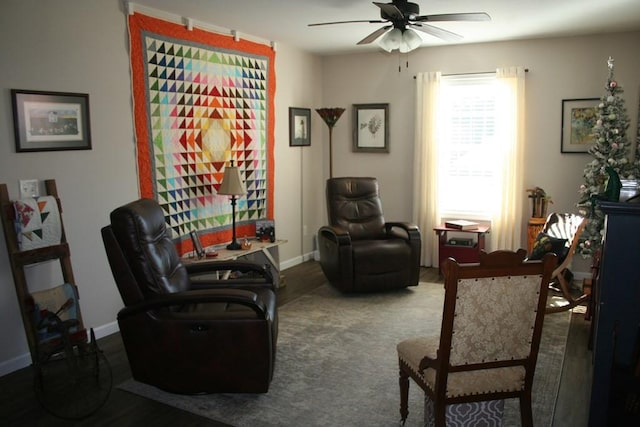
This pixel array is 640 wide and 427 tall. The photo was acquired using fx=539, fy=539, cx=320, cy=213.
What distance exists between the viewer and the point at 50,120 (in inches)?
139

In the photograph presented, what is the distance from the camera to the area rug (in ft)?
9.42

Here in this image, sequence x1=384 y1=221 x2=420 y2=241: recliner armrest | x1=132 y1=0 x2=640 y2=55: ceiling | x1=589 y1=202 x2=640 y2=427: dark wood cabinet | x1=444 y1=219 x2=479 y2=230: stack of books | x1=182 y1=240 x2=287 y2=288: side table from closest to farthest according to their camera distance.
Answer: x1=589 y1=202 x2=640 y2=427: dark wood cabinet < x1=132 y1=0 x2=640 y2=55: ceiling < x1=182 y1=240 x2=287 y2=288: side table < x1=384 y1=221 x2=420 y2=241: recliner armrest < x1=444 y1=219 x2=479 y2=230: stack of books

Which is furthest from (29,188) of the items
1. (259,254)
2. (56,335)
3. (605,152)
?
(605,152)

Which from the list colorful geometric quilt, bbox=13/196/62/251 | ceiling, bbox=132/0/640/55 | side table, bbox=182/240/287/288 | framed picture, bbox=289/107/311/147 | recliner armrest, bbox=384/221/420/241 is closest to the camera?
colorful geometric quilt, bbox=13/196/62/251

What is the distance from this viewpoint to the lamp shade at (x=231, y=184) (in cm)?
478

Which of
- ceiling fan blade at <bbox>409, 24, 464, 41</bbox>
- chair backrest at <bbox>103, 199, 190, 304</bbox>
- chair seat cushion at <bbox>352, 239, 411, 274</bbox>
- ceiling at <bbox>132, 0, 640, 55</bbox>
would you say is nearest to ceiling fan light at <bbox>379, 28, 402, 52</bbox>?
ceiling fan blade at <bbox>409, 24, 464, 41</bbox>

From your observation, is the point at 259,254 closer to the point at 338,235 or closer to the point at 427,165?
the point at 338,235

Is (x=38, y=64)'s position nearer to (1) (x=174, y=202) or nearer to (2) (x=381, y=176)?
(1) (x=174, y=202)

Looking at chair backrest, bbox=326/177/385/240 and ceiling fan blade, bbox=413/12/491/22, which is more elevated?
ceiling fan blade, bbox=413/12/491/22

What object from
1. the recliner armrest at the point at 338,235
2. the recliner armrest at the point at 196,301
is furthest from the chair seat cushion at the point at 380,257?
the recliner armrest at the point at 196,301

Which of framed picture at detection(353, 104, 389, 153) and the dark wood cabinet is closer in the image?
the dark wood cabinet

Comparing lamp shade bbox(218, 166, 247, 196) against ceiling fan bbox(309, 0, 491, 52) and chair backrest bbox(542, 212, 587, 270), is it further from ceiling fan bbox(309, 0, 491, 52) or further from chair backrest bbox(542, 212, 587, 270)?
chair backrest bbox(542, 212, 587, 270)

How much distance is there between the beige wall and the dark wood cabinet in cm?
325

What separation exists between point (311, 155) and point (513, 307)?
4.58 m
